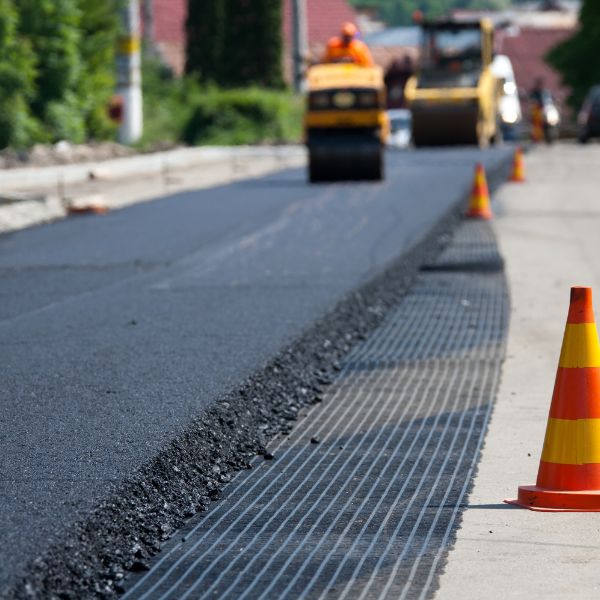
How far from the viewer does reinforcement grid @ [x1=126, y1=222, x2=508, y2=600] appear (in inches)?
219

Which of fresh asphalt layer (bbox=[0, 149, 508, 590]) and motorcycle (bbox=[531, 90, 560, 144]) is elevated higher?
motorcycle (bbox=[531, 90, 560, 144])

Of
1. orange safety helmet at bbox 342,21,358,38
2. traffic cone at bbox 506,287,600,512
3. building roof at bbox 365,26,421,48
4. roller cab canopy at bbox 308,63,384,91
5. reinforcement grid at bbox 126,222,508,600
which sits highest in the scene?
building roof at bbox 365,26,421,48

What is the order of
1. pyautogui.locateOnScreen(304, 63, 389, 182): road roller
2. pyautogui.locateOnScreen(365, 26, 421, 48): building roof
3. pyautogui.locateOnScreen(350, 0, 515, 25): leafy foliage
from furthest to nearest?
1. pyautogui.locateOnScreen(350, 0, 515, 25): leafy foliage
2. pyautogui.locateOnScreen(365, 26, 421, 48): building roof
3. pyautogui.locateOnScreen(304, 63, 389, 182): road roller

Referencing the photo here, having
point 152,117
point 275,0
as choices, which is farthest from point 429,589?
point 275,0

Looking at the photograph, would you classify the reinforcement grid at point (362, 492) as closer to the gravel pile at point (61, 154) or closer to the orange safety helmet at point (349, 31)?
the orange safety helmet at point (349, 31)

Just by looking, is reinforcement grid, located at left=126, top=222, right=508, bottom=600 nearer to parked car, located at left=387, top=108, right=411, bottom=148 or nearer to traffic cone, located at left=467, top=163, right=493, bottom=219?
traffic cone, located at left=467, top=163, right=493, bottom=219

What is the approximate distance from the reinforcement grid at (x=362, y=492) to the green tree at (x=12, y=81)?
21734mm

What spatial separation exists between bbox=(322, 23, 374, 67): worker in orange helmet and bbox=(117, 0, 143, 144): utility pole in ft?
23.2

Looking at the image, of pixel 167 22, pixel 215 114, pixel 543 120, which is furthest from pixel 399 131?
pixel 167 22

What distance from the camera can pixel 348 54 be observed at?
96.5 feet

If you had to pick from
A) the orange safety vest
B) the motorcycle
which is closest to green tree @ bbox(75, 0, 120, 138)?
the orange safety vest

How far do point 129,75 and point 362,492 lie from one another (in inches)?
Result: 1240

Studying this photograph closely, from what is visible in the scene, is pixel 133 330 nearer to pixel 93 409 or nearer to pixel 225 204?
pixel 93 409

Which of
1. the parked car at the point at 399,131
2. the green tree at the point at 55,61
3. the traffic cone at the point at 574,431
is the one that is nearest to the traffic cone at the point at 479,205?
the traffic cone at the point at 574,431
